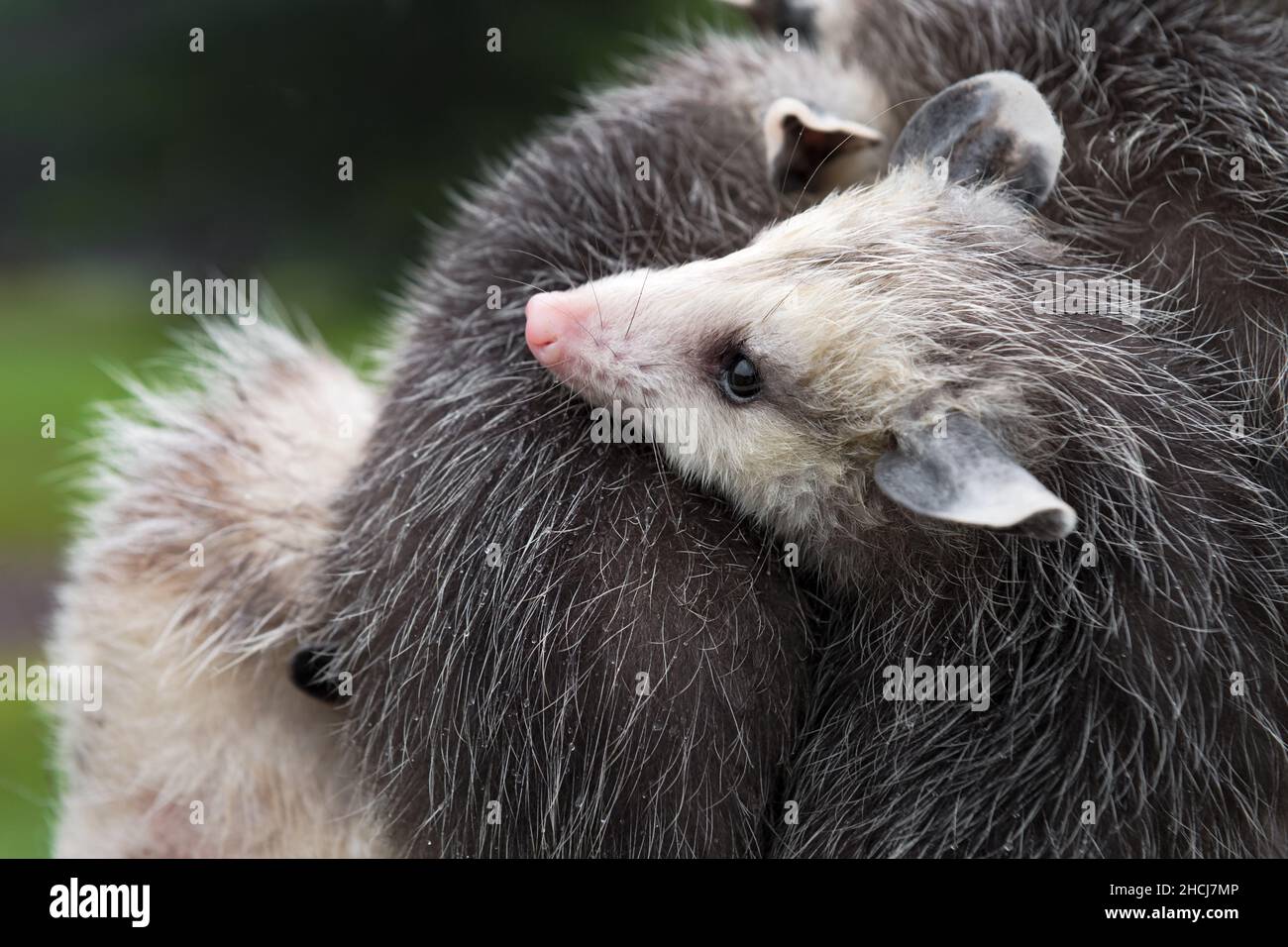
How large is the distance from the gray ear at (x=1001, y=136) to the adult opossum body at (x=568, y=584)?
159mm

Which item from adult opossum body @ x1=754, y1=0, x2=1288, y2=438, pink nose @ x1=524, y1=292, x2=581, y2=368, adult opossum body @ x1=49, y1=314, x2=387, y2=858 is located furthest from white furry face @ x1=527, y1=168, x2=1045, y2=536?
adult opossum body @ x1=49, y1=314, x2=387, y2=858

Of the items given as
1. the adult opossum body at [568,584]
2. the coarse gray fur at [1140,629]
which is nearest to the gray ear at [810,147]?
the adult opossum body at [568,584]

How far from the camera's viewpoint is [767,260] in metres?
2.06

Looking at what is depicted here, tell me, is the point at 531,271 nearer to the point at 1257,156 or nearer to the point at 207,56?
the point at 1257,156

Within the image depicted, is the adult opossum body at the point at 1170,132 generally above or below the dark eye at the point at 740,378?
above

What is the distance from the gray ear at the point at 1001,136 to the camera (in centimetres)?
203

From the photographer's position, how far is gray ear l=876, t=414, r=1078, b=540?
1.65m

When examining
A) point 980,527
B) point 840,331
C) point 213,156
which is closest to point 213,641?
point 840,331

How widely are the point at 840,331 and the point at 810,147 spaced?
36cm

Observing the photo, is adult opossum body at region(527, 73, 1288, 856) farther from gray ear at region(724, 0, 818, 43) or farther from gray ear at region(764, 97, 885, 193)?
gray ear at region(724, 0, 818, 43)

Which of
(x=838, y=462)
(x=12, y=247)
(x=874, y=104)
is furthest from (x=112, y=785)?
(x=12, y=247)

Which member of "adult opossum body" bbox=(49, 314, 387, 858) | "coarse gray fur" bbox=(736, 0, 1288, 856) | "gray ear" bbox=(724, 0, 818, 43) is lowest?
"adult opossum body" bbox=(49, 314, 387, 858)

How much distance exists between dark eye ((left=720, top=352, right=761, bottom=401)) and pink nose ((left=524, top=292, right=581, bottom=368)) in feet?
0.78

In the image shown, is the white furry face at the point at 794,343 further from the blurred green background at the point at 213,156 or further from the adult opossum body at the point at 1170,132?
the blurred green background at the point at 213,156
